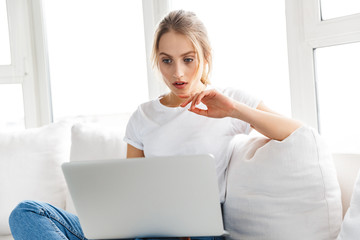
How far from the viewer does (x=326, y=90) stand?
1.74m

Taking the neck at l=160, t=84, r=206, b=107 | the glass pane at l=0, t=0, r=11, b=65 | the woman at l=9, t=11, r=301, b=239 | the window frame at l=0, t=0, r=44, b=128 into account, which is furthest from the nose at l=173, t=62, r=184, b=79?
the glass pane at l=0, t=0, r=11, b=65

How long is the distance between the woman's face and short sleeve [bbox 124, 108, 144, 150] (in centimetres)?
22

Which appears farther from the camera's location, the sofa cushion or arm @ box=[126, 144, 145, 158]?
arm @ box=[126, 144, 145, 158]

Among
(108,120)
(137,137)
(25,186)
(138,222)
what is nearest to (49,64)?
(108,120)

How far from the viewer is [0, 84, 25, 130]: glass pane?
113 inches

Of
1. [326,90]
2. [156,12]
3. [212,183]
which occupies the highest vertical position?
[156,12]

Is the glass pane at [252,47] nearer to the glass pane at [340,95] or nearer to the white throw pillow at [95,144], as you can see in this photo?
the glass pane at [340,95]

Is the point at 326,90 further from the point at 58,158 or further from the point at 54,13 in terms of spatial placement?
the point at 54,13

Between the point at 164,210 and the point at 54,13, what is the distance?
7.06ft

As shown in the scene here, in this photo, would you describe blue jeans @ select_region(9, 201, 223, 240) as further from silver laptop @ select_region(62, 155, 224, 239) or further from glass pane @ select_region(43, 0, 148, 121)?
glass pane @ select_region(43, 0, 148, 121)

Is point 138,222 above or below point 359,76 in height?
below

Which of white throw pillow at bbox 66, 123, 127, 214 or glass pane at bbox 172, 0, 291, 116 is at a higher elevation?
glass pane at bbox 172, 0, 291, 116

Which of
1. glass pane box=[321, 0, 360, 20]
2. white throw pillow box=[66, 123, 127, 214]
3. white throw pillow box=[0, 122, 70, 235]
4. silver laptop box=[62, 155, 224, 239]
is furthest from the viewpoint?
white throw pillow box=[0, 122, 70, 235]

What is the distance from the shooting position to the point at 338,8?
1666 millimetres
